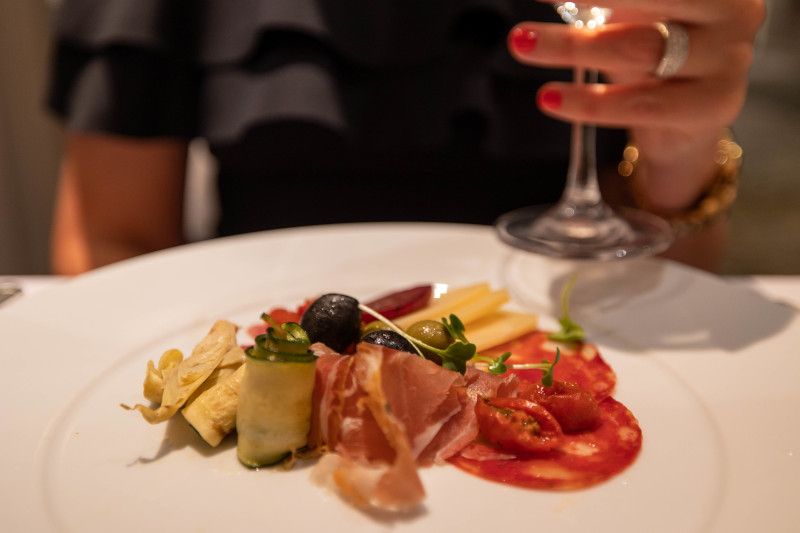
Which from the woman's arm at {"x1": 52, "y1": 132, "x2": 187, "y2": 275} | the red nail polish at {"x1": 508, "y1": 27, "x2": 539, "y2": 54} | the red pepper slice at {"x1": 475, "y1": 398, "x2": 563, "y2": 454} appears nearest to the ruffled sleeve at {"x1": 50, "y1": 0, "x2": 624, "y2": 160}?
the woman's arm at {"x1": 52, "y1": 132, "x2": 187, "y2": 275}

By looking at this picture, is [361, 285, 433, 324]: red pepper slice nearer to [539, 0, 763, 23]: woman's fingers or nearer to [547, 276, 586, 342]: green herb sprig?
[547, 276, 586, 342]: green herb sprig

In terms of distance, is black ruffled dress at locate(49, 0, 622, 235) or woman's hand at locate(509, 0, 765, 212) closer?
woman's hand at locate(509, 0, 765, 212)

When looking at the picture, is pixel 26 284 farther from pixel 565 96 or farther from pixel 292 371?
pixel 565 96

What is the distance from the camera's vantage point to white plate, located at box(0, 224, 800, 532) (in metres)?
0.75

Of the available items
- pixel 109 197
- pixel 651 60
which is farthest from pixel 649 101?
pixel 109 197

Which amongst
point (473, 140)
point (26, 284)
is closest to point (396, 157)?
point (473, 140)

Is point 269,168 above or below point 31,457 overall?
above

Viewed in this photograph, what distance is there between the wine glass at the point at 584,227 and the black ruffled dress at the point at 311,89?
45 centimetres

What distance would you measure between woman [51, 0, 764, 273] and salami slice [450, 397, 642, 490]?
816 mm

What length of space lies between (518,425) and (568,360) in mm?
250

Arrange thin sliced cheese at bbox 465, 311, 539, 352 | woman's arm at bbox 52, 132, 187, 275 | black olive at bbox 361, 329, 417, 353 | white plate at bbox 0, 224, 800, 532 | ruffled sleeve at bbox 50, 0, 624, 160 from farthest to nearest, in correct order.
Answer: woman's arm at bbox 52, 132, 187, 275
ruffled sleeve at bbox 50, 0, 624, 160
thin sliced cheese at bbox 465, 311, 539, 352
black olive at bbox 361, 329, 417, 353
white plate at bbox 0, 224, 800, 532

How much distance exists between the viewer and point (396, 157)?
1907mm

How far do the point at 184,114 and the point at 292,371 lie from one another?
1197mm

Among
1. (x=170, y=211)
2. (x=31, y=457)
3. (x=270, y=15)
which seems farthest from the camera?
(x=170, y=211)
